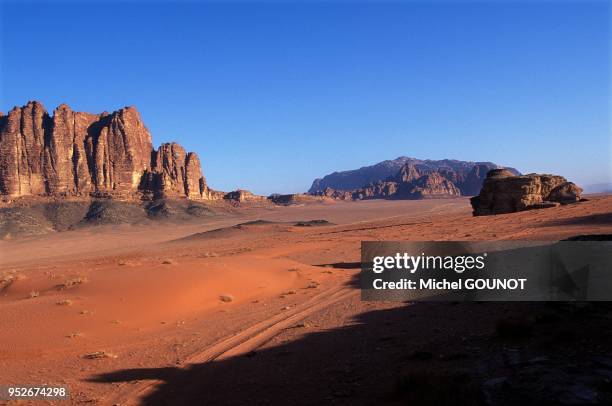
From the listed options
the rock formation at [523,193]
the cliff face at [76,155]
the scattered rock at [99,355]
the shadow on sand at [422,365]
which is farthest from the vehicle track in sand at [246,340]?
the cliff face at [76,155]

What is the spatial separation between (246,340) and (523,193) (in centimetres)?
3569

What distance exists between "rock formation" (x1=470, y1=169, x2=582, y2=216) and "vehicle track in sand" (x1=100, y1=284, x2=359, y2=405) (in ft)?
97.4

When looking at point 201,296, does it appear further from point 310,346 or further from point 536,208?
point 536,208

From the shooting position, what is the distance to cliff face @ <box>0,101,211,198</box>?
291ft

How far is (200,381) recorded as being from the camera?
7766 millimetres

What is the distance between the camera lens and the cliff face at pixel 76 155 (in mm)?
88750

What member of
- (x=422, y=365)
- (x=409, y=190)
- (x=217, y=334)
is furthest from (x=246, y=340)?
(x=409, y=190)

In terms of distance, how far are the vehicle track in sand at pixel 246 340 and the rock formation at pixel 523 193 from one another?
97.4ft

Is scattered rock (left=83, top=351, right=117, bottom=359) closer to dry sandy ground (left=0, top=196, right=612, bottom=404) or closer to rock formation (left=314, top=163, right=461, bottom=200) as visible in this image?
dry sandy ground (left=0, top=196, right=612, bottom=404)

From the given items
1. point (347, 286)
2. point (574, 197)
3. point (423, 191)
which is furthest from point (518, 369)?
point (423, 191)

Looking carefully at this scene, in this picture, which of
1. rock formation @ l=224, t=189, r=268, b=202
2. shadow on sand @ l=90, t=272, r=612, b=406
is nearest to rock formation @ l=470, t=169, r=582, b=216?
shadow on sand @ l=90, t=272, r=612, b=406

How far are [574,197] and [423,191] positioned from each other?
139 meters

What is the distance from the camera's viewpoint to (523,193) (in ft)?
130

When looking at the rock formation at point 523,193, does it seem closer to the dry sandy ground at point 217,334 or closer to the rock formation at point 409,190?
the dry sandy ground at point 217,334
